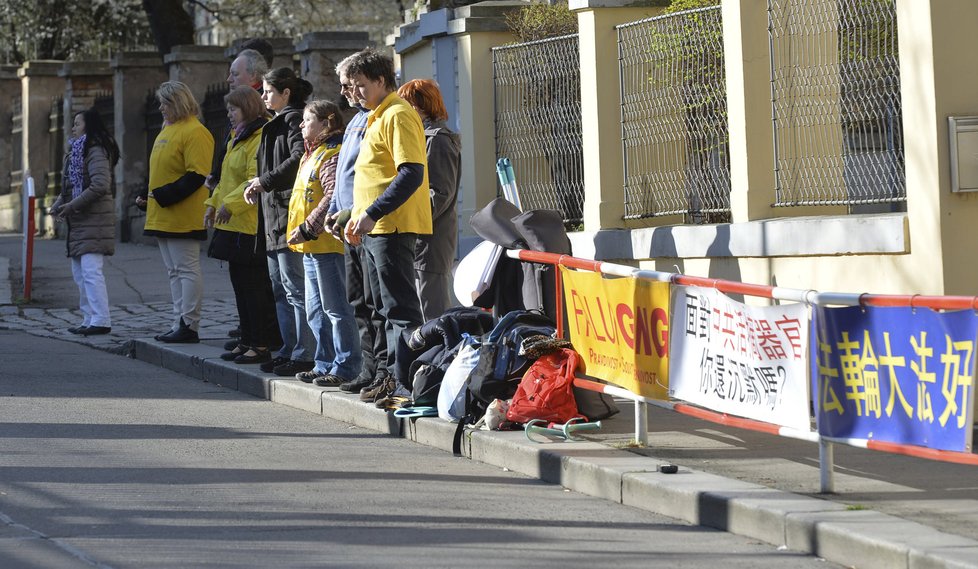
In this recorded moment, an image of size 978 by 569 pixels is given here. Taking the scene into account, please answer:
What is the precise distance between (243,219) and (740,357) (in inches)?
206

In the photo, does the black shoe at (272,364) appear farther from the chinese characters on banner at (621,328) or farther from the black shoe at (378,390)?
the chinese characters on banner at (621,328)

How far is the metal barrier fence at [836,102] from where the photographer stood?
27.9 ft

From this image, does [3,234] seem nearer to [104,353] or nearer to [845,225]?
[104,353]

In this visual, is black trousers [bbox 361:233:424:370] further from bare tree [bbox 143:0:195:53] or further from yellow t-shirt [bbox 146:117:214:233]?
bare tree [bbox 143:0:195:53]

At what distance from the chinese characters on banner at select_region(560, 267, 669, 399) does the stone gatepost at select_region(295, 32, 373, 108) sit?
12244mm

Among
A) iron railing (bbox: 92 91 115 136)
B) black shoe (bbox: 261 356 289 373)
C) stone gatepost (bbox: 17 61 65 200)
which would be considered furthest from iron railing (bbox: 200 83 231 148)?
black shoe (bbox: 261 356 289 373)

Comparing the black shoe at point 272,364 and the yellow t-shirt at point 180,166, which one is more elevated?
the yellow t-shirt at point 180,166

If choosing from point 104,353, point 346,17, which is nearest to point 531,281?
point 104,353

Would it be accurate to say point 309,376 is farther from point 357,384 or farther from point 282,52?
point 282,52

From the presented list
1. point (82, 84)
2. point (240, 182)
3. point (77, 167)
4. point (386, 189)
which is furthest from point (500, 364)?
point (82, 84)

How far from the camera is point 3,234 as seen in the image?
98.2ft

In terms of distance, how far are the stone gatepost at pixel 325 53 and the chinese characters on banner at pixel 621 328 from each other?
40.2 feet

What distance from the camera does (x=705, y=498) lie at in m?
6.29

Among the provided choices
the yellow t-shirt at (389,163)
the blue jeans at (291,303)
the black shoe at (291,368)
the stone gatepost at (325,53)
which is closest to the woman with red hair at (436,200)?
the yellow t-shirt at (389,163)
